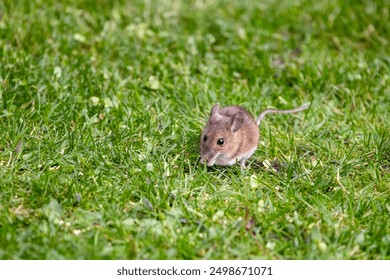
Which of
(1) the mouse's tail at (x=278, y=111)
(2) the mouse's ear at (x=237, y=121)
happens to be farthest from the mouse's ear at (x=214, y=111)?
(1) the mouse's tail at (x=278, y=111)

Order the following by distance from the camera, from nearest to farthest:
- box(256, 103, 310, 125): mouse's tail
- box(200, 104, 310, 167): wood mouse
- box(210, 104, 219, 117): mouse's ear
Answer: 1. box(200, 104, 310, 167): wood mouse
2. box(210, 104, 219, 117): mouse's ear
3. box(256, 103, 310, 125): mouse's tail

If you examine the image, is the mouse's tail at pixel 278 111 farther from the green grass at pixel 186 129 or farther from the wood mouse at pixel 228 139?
the wood mouse at pixel 228 139

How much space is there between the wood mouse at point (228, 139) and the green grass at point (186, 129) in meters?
0.12

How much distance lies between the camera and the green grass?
A: 454 cm

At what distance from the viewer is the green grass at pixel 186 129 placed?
179 inches

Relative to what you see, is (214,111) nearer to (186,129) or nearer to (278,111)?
(186,129)

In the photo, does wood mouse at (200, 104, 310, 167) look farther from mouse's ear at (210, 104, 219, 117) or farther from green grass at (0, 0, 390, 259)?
green grass at (0, 0, 390, 259)

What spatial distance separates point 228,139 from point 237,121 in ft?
0.57

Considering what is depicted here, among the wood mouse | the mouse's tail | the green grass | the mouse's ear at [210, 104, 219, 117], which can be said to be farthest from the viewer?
the mouse's tail

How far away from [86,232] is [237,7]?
4900 mm

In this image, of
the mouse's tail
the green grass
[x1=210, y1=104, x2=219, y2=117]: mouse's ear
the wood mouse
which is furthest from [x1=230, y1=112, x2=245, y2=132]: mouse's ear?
the mouse's tail

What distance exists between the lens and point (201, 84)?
6824 mm
